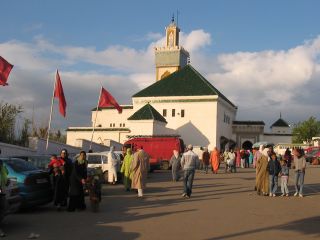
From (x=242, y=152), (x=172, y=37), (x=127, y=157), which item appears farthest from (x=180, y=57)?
(x=127, y=157)

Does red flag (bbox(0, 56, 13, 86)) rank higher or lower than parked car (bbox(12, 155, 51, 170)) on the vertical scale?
higher

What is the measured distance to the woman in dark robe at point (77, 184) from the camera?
46.7 feet

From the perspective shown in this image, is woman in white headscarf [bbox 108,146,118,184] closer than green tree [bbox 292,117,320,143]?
Yes

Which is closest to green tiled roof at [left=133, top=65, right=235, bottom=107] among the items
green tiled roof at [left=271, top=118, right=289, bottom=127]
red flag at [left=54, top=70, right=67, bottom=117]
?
green tiled roof at [left=271, top=118, right=289, bottom=127]

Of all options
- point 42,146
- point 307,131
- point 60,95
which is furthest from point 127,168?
point 307,131

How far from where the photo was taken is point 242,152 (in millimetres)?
45031

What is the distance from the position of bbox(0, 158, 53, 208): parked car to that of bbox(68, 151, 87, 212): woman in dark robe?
69cm

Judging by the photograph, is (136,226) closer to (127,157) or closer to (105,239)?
(105,239)

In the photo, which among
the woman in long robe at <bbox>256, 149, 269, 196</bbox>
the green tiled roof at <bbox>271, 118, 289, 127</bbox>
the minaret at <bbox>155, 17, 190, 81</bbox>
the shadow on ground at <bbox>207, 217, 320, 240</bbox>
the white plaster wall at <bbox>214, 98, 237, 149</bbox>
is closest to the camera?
the shadow on ground at <bbox>207, 217, 320, 240</bbox>

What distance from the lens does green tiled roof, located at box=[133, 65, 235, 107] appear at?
2795 inches

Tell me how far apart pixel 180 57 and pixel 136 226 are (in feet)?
266

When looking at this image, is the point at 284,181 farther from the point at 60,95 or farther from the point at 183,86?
the point at 183,86

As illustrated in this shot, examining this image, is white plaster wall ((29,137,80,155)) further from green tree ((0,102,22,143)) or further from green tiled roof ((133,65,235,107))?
green tiled roof ((133,65,235,107))

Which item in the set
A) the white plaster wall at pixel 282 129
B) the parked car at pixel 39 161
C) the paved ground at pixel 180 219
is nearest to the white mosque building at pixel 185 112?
the white plaster wall at pixel 282 129
